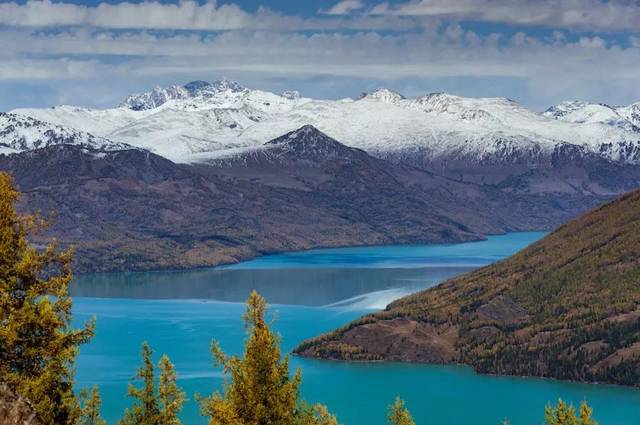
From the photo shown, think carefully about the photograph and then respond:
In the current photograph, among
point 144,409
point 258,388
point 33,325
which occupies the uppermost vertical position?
point 33,325

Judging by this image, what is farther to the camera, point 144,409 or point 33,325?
point 144,409

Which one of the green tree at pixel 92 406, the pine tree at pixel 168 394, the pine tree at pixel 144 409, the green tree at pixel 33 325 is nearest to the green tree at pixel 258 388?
the green tree at pixel 92 406

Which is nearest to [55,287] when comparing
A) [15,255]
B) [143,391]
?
[15,255]

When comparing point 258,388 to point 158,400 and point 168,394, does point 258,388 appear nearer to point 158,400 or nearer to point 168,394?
point 168,394

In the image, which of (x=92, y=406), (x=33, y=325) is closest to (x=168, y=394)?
(x=92, y=406)

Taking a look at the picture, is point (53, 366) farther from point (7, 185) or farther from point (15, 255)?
point (7, 185)

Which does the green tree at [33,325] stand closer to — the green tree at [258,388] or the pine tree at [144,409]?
the green tree at [258,388]
